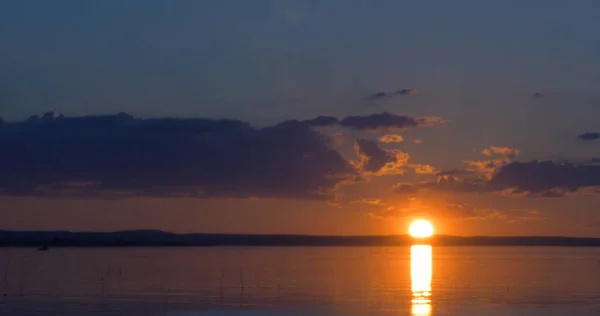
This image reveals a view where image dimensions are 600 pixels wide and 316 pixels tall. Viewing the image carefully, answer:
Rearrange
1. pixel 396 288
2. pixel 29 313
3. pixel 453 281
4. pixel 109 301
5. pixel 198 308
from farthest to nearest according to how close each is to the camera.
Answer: pixel 453 281, pixel 396 288, pixel 109 301, pixel 198 308, pixel 29 313

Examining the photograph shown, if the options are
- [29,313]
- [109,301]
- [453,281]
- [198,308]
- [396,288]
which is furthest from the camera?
[453,281]

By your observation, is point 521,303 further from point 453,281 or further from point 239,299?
point 453,281

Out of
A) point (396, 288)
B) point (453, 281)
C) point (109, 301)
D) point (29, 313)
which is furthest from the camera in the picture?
point (453, 281)

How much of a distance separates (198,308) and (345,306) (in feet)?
22.7

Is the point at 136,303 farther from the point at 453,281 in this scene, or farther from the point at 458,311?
the point at 453,281

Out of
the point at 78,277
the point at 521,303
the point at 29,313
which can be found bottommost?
the point at 29,313

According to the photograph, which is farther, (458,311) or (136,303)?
(136,303)

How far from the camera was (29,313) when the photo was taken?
37.9 meters

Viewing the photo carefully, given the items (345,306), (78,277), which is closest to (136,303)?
(345,306)

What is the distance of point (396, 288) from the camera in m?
56.9

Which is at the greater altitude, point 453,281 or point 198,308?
point 453,281

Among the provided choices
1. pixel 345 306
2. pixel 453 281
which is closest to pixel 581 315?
pixel 345 306

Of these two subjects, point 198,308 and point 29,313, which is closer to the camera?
point 29,313

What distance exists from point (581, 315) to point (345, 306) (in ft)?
35.1
